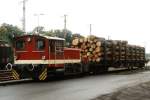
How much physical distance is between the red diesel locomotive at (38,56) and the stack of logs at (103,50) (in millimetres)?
6945

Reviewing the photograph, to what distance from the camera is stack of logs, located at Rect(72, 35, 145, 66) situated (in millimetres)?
35094

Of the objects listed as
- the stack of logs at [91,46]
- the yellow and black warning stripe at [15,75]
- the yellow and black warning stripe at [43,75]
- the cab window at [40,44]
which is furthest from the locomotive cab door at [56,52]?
the stack of logs at [91,46]

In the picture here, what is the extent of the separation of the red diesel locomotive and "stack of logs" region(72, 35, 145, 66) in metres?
6.94

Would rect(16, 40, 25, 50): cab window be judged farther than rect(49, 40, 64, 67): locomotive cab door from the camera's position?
Yes

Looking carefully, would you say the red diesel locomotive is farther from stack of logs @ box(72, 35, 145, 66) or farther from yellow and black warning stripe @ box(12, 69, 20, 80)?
stack of logs @ box(72, 35, 145, 66)

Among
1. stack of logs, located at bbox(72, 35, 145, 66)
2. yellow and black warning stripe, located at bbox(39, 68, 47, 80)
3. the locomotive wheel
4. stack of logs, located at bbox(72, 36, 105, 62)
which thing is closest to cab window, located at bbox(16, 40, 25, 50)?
the locomotive wheel

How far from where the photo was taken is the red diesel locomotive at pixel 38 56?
83.7 feet

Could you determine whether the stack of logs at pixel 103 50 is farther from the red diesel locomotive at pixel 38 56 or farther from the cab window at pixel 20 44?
the cab window at pixel 20 44

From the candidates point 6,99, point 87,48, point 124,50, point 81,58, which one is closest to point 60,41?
point 81,58

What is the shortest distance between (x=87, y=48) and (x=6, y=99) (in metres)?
20.1

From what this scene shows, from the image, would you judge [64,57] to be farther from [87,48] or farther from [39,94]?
[39,94]

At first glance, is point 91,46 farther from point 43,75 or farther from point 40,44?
point 43,75

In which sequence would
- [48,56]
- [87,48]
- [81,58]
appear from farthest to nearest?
[87,48], [81,58], [48,56]

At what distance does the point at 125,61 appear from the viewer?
41.2 meters
